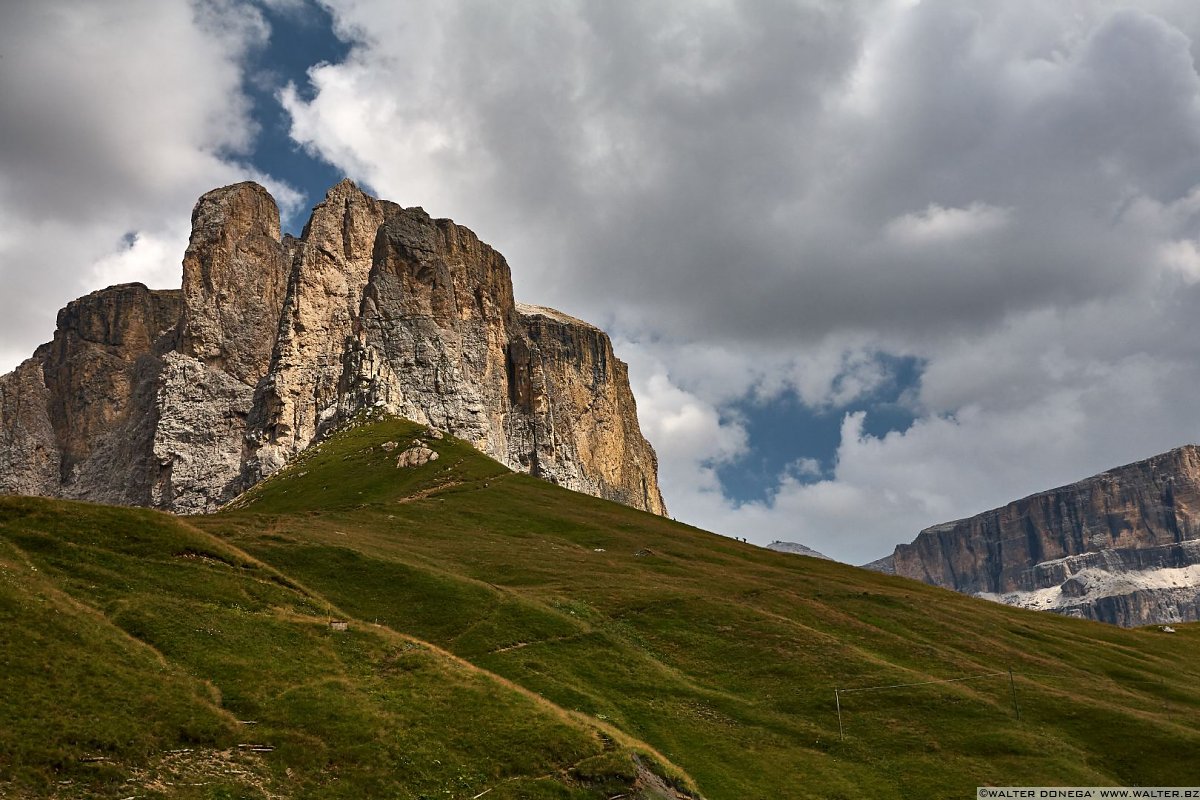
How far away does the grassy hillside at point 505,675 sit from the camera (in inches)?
1399

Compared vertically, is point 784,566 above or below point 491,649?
above

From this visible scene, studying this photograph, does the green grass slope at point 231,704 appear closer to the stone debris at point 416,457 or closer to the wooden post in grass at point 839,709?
the wooden post in grass at point 839,709

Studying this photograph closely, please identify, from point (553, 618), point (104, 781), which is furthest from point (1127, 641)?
point (104, 781)

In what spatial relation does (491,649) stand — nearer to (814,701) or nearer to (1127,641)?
(814,701)

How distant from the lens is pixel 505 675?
5597 centimetres

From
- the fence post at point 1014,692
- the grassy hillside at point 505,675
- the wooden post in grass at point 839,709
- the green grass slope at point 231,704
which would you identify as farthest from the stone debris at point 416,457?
the fence post at point 1014,692

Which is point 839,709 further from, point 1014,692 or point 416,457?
point 416,457

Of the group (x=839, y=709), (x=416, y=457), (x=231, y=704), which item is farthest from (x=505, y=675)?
(x=416, y=457)

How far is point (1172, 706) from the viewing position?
7112 centimetres

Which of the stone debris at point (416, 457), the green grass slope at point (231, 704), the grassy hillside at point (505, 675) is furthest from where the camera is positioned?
the stone debris at point (416, 457)

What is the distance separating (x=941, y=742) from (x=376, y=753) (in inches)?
1371

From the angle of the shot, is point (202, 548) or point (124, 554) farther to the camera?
point (202, 548)

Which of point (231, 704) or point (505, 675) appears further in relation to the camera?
point (505, 675)

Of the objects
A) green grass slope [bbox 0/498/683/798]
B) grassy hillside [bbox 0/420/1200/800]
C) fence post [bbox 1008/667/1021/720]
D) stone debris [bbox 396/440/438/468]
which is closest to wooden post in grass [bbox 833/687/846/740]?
grassy hillside [bbox 0/420/1200/800]
